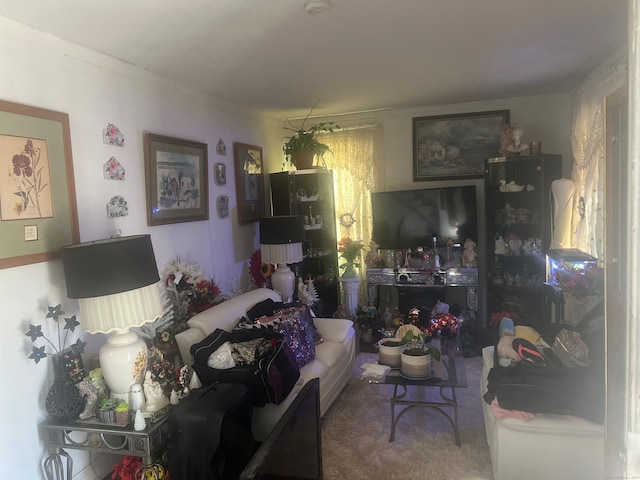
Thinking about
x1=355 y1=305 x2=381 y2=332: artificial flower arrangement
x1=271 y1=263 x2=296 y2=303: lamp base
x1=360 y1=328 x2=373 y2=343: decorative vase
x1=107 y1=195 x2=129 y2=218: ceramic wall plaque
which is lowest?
x1=360 y1=328 x2=373 y2=343: decorative vase

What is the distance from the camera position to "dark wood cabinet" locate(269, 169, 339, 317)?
4809mm

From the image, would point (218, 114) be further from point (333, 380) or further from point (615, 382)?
point (615, 382)

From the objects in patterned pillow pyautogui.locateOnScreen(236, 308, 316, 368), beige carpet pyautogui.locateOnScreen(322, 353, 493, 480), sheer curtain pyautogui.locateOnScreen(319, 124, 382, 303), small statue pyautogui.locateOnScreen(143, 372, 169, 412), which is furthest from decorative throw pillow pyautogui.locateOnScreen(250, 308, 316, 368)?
sheer curtain pyautogui.locateOnScreen(319, 124, 382, 303)

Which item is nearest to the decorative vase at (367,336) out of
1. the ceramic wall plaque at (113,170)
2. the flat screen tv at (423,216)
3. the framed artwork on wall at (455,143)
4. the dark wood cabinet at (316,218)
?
the dark wood cabinet at (316,218)

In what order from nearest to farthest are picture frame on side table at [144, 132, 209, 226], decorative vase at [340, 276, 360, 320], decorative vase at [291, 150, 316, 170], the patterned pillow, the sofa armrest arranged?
the patterned pillow
picture frame on side table at [144, 132, 209, 226]
the sofa armrest
decorative vase at [291, 150, 316, 170]
decorative vase at [340, 276, 360, 320]

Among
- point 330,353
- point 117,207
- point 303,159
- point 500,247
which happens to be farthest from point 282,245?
point 500,247

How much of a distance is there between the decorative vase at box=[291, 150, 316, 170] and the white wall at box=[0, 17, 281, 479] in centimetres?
119

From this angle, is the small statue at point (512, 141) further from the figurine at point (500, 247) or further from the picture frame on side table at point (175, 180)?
the picture frame on side table at point (175, 180)

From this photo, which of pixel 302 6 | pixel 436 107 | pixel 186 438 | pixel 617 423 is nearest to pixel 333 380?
pixel 186 438

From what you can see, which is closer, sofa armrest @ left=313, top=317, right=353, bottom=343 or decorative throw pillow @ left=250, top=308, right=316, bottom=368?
decorative throw pillow @ left=250, top=308, right=316, bottom=368

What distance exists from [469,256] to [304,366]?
2.40 m

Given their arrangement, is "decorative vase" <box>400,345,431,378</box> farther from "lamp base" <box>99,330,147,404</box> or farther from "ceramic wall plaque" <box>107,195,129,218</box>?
"ceramic wall plaque" <box>107,195,129,218</box>

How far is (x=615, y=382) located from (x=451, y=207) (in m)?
3.62

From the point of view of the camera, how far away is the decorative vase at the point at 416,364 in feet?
8.68
